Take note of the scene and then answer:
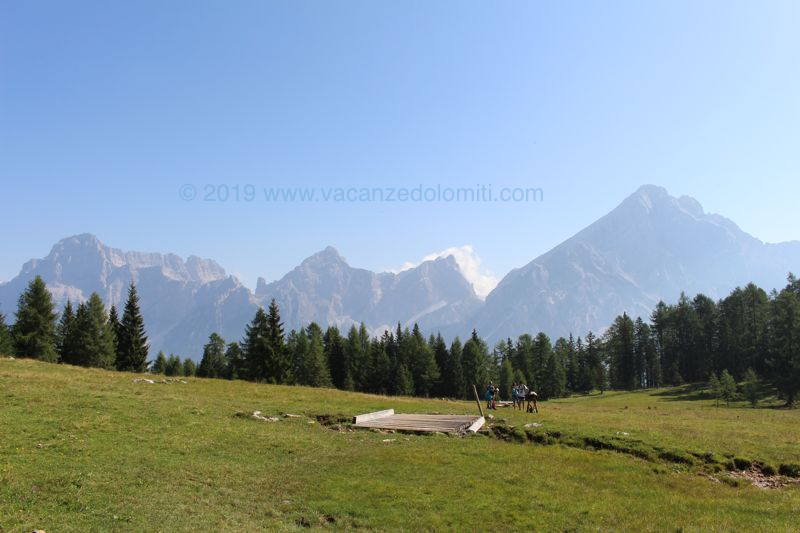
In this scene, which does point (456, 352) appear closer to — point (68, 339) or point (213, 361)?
point (213, 361)

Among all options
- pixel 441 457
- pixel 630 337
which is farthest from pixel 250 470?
pixel 630 337

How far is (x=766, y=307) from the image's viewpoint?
130m

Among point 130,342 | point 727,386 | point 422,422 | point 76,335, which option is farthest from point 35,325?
point 727,386

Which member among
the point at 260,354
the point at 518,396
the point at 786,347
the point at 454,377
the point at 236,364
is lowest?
the point at 454,377

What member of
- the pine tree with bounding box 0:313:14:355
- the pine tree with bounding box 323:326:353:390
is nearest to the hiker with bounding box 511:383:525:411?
the pine tree with bounding box 323:326:353:390

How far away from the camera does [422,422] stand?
34750mm

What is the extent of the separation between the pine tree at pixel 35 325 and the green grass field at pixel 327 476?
68.4m

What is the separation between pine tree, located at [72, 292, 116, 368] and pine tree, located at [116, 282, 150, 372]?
18.3ft

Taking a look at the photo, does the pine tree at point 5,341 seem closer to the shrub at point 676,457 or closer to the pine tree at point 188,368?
the pine tree at point 188,368

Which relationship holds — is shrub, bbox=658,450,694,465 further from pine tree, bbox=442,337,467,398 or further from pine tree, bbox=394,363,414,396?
pine tree, bbox=442,337,467,398

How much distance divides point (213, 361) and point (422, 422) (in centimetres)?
12791

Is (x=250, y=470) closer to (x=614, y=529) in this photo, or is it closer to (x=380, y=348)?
(x=614, y=529)

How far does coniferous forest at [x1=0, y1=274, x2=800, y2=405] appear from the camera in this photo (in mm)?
95250

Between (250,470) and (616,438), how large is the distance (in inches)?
827
